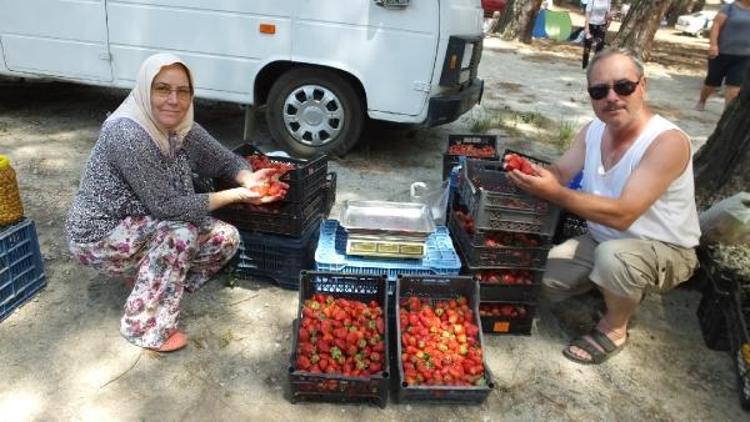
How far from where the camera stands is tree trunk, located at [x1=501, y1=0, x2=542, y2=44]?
15945 mm

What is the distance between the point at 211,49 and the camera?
16.7 feet

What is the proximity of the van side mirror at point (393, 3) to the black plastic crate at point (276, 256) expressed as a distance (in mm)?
2283

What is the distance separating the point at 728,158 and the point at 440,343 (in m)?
2.84

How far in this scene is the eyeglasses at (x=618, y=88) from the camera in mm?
2658

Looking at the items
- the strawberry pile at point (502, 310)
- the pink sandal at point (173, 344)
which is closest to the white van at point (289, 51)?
the strawberry pile at point (502, 310)

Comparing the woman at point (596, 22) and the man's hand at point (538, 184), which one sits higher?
the woman at point (596, 22)

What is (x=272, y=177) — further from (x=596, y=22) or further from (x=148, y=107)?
(x=596, y=22)

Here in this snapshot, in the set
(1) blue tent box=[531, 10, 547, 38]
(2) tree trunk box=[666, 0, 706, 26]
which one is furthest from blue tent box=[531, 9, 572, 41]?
(2) tree trunk box=[666, 0, 706, 26]

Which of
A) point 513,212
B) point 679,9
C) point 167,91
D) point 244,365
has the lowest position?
point 244,365

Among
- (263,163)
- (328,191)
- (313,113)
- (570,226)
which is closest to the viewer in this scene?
(263,163)

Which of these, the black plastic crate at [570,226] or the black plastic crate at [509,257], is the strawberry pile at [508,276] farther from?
the black plastic crate at [570,226]

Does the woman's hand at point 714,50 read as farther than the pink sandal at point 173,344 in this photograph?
Yes

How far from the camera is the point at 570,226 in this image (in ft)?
12.3

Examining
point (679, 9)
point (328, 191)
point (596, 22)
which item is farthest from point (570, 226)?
point (679, 9)
